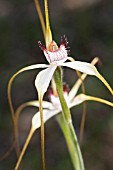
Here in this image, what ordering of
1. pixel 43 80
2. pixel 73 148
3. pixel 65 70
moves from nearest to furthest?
pixel 43 80 → pixel 73 148 → pixel 65 70

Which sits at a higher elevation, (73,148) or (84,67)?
(84,67)

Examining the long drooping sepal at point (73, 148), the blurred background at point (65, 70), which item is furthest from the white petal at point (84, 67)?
the blurred background at point (65, 70)

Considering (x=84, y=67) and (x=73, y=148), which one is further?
(x=73, y=148)

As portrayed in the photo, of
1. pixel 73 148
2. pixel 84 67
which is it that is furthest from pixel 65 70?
pixel 84 67

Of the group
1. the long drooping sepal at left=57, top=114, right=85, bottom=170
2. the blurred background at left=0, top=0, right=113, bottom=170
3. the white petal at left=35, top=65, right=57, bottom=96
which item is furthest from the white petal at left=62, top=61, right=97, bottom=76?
the blurred background at left=0, top=0, right=113, bottom=170

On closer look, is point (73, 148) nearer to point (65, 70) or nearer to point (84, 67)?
point (84, 67)

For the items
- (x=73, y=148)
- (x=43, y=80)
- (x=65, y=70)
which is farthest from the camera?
(x=65, y=70)

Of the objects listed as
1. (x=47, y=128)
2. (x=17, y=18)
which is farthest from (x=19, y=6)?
(x=47, y=128)

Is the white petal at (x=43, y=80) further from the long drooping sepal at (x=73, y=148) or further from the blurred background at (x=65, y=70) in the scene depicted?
the blurred background at (x=65, y=70)

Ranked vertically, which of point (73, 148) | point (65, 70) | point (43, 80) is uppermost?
point (43, 80)

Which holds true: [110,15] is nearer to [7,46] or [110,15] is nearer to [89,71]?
[7,46]
